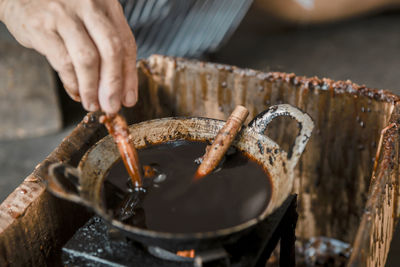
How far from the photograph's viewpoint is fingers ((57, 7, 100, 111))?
39.6 inches

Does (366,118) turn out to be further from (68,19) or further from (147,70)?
(68,19)

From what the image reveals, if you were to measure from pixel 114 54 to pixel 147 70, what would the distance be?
0.85 metres

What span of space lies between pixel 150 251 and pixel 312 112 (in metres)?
0.94

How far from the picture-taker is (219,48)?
2.92 metres

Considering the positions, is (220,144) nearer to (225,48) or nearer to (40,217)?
(40,217)

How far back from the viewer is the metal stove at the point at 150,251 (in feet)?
3.43

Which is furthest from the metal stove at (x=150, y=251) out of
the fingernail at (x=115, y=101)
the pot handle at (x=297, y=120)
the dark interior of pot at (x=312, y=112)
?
the dark interior of pot at (x=312, y=112)

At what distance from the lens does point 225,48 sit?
9.97 feet

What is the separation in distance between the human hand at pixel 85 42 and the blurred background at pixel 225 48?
1073 millimetres

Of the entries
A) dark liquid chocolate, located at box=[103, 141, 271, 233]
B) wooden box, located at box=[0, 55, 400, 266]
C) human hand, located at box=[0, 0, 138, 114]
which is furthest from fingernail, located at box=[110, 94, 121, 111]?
wooden box, located at box=[0, 55, 400, 266]

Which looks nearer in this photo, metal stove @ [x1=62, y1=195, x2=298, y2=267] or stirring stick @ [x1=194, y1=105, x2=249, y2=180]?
metal stove @ [x1=62, y1=195, x2=298, y2=267]

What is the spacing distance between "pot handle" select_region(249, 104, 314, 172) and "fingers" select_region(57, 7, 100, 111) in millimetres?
482

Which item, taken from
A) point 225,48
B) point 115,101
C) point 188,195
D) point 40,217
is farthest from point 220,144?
point 225,48

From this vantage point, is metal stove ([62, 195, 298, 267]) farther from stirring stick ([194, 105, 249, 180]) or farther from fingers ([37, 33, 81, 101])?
fingers ([37, 33, 81, 101])
